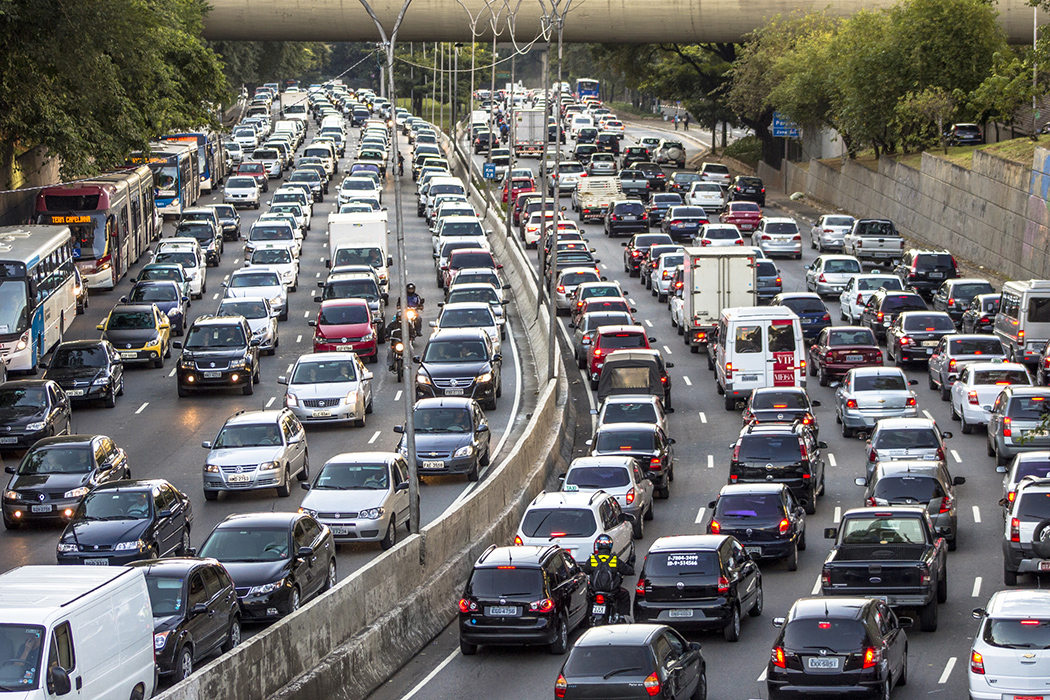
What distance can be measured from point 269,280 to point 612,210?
2467cm

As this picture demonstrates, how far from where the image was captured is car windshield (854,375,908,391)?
35438 millimetres

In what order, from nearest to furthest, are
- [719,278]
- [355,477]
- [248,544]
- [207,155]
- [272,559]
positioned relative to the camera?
[272,559], [248,544], [355,477], [719,278], [207,155]

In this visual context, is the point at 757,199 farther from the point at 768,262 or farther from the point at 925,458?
the point at 925,458

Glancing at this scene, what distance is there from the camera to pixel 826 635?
18.1 meters

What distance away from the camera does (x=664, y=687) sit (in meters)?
17.1

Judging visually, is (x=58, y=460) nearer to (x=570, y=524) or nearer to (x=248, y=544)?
(x=248, y=544)

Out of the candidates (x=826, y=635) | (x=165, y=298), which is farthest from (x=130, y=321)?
(x=826, y=635)

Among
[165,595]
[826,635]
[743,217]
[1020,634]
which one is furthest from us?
[743,217]

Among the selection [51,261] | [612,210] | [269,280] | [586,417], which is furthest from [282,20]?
[586,417]

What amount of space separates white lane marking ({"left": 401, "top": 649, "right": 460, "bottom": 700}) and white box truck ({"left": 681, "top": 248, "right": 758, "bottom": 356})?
2233 cm

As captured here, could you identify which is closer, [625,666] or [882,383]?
[625,666]

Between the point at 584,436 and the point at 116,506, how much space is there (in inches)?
615

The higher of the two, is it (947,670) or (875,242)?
(875,242)

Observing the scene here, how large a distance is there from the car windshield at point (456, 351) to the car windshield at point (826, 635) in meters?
20.1
